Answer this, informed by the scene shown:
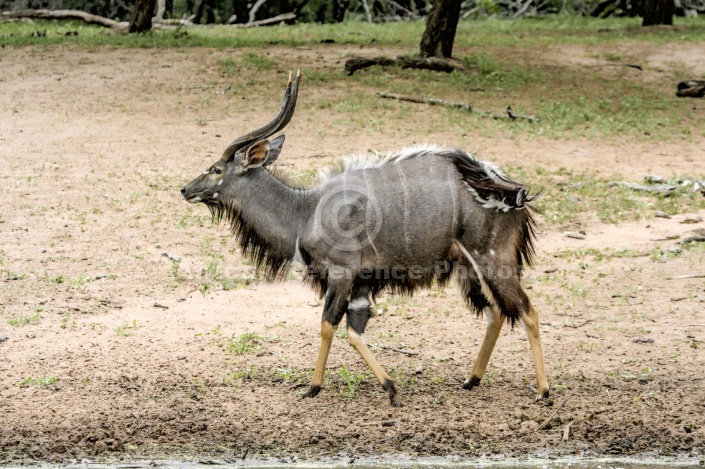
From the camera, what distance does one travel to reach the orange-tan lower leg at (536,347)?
6496mm

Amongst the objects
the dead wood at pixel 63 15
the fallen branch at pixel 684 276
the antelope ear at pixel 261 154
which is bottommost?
the fallen branch at pixel 684 276

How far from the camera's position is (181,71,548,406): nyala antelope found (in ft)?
21.2

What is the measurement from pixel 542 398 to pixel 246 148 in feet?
8.24

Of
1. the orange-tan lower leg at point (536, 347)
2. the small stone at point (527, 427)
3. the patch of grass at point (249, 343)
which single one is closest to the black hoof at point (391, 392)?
the small stone at point (527, 427)

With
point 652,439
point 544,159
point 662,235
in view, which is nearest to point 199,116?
point 544,159

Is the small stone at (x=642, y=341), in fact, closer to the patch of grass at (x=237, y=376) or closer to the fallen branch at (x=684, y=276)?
the fallen branch at (x=684, y=276)

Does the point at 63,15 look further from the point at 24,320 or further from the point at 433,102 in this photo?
the point at 24,320

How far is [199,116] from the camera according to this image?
1359cm

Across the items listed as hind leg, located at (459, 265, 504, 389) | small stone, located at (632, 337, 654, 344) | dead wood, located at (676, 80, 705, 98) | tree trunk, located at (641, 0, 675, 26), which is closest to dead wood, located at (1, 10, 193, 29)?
tree trunk, located at (641, 0, 675, 26)

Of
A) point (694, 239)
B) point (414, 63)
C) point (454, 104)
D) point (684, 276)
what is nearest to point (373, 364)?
point (684, 276)

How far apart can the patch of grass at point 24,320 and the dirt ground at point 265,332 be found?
0.07ft

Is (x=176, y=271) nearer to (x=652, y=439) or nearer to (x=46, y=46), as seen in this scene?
(x=652, y=439)

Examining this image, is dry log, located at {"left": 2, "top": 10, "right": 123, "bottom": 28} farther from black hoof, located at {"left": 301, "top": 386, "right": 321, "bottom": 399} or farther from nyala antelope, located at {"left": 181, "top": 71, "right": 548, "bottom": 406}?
black hoof, located at {"left": 301, "top": 386, "right": 321, "bottom": 399}

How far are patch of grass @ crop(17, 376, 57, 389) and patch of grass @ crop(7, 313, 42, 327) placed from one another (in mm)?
1054
